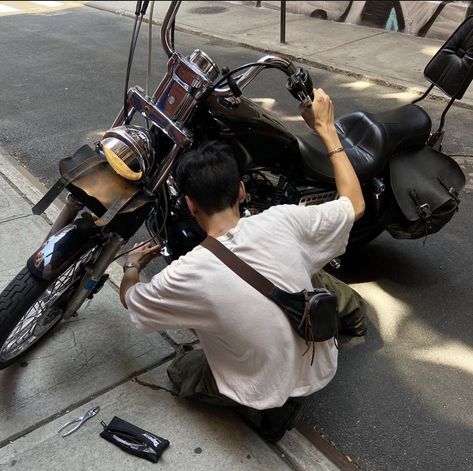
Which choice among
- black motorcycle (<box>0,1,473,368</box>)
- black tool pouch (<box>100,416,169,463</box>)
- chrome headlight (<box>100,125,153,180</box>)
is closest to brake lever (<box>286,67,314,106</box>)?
black motorcycle (<box>0,1,473,368</box>)

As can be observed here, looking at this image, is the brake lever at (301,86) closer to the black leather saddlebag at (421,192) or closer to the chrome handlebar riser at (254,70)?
the chrome handlebar riser at (254,70)

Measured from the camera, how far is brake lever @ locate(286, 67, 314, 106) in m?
2.08

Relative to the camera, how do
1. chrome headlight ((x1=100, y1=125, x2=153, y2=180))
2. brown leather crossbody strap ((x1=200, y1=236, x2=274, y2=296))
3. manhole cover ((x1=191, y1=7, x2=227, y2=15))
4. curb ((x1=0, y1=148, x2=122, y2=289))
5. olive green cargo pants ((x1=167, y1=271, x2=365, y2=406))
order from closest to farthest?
1. brown leather crossbody strap ((x1=200, y1=236, x2=274, y2=296))
2. chrome headlight ((x1=100, y1=125, x2=153, y2=180))
3. olive green cargo pants ((x1=167, y1=271, x2=365, y2=406))
4. curb ((x1=0, y1=148, x2=122, y2=289))
5. manhole cover ((x1=191, y1=7, x2=227, y2=15))

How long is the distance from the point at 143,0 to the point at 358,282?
1.99 meters

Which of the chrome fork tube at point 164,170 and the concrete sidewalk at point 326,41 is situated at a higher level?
the chrome fork tube at point 164,170

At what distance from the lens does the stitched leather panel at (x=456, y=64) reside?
2916 millimetres

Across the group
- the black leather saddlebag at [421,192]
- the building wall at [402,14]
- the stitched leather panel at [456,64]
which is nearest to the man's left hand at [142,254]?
the black leather saddlebag at [421,192]

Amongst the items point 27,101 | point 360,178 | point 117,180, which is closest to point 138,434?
point 117,180

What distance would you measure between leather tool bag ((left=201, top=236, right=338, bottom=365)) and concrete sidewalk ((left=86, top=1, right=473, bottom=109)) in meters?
4.73

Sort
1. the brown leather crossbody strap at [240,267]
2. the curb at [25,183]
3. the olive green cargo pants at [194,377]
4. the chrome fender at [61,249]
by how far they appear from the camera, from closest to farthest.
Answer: the brown leather crossbody strap at [240,267], the chrome fender at [61,249], the olive green cargo pants at [194,377], the curb at [25,183]

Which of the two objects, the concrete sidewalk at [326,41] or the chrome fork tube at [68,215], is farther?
the concrete sidewalk at [326,41]

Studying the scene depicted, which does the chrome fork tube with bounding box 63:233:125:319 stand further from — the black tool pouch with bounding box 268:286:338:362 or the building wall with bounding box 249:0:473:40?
the building wall with bounding box 249:0:473:40

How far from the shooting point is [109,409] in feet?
7.56

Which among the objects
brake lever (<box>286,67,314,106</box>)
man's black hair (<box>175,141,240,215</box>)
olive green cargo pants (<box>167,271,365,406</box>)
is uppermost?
brake lever (<box>286,67,314,106</box>)
